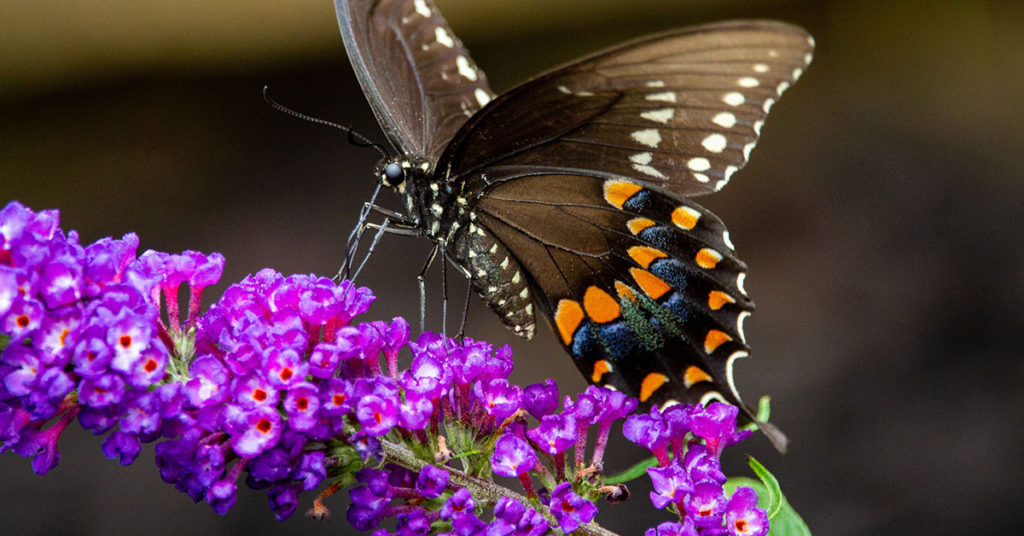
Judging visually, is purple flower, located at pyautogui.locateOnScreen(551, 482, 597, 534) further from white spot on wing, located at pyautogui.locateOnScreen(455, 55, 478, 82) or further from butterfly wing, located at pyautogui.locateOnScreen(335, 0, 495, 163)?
white spot on wing, located at pyautogui.locateOnScreen(455, 55, 478, 82)

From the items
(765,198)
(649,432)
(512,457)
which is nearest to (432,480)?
(512,457)

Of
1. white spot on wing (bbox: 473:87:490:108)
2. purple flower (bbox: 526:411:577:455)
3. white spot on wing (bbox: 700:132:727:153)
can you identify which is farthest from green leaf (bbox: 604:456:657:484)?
white spot on wing (bbox: 473:87:490:108)

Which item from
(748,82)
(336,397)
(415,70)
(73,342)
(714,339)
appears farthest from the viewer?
(415,70)

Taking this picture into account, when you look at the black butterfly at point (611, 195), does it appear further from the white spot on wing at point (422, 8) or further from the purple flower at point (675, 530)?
the purple flower at point (675, 530)

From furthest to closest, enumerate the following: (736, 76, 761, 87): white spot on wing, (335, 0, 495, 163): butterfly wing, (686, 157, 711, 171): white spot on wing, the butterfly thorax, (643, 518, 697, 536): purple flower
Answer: (335, 0, 495, 163): butterfly wing, the butterfly thorax, (686, 157, 711, 171): white spot on wing, (736, 76, 761, 87): white spot on wing, (643, 518, 697, 536): purple flower

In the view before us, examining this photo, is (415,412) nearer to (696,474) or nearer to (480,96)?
(696,474)

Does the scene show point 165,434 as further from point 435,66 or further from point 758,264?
point 758,264

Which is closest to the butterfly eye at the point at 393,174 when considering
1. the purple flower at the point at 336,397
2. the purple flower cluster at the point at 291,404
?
the purple flower cluster at the point at 291,404
